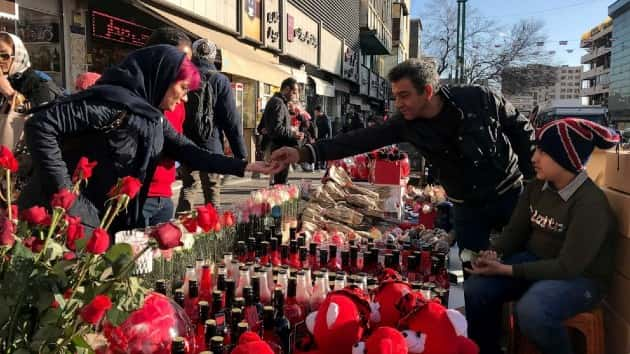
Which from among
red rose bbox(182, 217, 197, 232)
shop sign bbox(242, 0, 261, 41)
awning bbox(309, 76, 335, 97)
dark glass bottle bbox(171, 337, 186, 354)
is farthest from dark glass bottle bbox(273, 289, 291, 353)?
awning bbox(309, 76, 335, 97)

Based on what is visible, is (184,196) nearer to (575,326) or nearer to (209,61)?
(209,61)

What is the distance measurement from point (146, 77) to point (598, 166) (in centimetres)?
286

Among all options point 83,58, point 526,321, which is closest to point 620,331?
point 526,321

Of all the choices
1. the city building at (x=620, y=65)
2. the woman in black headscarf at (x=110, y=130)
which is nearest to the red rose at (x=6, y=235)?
the woman in black headscarf at (x=110, y=130)

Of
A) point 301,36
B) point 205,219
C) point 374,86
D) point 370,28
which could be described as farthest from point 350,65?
point 205,219

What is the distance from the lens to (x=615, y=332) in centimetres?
256

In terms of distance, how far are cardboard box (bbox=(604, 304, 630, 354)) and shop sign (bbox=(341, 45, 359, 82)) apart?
79.9ft

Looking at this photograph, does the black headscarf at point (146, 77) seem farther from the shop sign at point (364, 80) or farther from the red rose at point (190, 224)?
the shop sign at point (364, 80)

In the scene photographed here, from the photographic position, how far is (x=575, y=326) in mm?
2514

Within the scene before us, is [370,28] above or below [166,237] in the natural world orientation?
above

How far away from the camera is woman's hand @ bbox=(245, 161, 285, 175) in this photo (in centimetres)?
309

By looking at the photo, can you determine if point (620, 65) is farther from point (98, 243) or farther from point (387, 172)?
point (98, 243)

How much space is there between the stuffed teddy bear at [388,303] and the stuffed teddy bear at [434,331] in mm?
151

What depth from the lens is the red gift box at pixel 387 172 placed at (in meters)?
5.39
